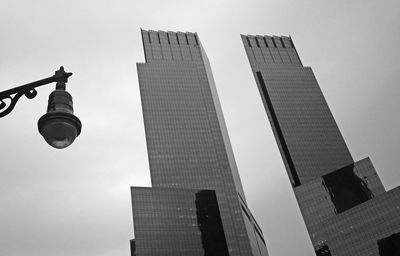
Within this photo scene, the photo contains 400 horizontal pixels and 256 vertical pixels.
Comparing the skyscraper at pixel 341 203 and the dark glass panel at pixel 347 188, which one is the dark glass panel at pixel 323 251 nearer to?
the skyscraper at pixel 341 203

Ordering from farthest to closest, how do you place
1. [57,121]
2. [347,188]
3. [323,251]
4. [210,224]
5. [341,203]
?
[347,188] < [341,203] < [323,251] < [210,224] < [57,121]

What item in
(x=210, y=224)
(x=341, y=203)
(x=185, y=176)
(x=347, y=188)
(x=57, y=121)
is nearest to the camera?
(x=57, y=121)

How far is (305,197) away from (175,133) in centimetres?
5492

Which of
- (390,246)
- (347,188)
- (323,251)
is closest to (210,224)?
(323,251)

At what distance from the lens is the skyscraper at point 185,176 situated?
122 metres

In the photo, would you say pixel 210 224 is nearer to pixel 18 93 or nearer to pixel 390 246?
pixel 390 246

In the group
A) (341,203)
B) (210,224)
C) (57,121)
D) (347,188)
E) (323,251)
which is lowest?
(57,121)

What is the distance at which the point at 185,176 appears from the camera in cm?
14962

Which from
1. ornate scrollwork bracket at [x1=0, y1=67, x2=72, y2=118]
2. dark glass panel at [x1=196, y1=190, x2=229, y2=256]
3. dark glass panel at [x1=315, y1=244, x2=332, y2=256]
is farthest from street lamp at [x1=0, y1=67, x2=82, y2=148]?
dark glass panel at [x1=315, y1=244, x2=332, y2=256]

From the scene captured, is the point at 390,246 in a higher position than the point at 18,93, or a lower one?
higher

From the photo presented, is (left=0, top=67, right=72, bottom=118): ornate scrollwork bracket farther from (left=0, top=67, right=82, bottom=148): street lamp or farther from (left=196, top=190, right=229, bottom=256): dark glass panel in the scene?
(left=196, top=190, right=229, bottom=256): dark glass panel

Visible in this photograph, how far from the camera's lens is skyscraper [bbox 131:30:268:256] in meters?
122

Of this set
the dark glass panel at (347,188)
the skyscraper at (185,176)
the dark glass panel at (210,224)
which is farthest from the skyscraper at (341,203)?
the dark glass panel at (210,224)

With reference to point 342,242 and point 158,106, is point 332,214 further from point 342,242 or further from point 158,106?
point 158,106
